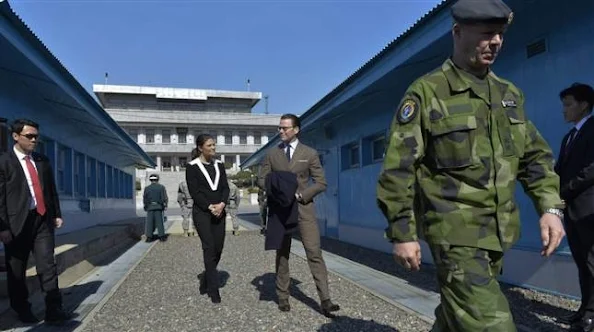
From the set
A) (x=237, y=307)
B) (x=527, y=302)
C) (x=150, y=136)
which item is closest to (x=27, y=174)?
(x=237, y=307)

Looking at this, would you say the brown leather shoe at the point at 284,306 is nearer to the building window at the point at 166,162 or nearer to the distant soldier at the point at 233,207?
the distant soldier at the point at 233,207

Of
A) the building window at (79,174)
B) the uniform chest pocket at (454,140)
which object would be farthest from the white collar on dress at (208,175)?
the building window at (79,174)

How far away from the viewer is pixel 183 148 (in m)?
68.2

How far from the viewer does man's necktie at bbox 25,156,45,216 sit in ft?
15.8

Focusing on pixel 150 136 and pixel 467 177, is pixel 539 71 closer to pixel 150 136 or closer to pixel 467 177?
pixel 467 177

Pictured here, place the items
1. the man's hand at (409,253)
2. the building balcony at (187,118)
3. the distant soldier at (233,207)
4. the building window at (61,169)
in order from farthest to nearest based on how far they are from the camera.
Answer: the building balcony at (187,118)
the distant soldier at (233,207)
the building window at (61,169)
the man's hand at (409,253)

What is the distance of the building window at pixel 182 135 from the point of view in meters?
68.9

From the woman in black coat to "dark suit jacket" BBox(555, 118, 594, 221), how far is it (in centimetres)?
365

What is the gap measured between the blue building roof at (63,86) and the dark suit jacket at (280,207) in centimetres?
347

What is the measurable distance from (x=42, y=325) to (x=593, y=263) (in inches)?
196

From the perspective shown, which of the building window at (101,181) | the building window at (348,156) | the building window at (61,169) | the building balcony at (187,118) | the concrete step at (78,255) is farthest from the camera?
the building balcony at (187,118)

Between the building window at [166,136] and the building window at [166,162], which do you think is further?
the building window at [166,162]

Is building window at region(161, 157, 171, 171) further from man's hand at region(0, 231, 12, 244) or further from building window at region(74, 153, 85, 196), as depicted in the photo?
man's hand at region(0, 231, 12, 244)

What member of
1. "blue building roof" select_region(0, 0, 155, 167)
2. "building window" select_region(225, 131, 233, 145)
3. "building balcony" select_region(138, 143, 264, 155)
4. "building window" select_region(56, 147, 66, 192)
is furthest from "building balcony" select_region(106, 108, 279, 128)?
"building window" select_region(56, 147, 66, 192)
